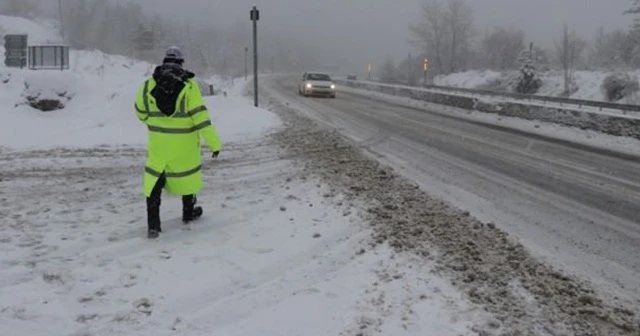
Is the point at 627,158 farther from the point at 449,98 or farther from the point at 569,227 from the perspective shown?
the point at 449,98

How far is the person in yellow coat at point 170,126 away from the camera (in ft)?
18.7

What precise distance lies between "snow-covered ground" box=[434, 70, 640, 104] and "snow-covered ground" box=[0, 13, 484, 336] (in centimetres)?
4601

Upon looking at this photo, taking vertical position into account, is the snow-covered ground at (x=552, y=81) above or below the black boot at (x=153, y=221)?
above

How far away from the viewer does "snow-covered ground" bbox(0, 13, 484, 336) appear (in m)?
3.97

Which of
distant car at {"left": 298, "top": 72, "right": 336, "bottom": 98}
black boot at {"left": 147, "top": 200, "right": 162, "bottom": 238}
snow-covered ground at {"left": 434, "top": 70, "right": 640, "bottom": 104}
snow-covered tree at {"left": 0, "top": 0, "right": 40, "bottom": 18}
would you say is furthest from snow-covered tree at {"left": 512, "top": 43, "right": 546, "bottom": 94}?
snow-covered tree at {"left": 0, "top": 0, "right": 40, "bottom": 18}

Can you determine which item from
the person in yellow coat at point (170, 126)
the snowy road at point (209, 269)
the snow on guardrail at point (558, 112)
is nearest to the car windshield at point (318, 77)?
the snow on guardrail at point (558, 112)

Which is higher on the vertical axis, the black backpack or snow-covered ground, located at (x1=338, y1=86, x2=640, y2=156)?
the black backpack

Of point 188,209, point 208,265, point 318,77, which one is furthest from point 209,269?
point 318,77

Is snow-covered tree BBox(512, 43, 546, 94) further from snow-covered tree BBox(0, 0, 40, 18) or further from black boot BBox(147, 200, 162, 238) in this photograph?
snow-covered tree BBox(0, 0, 40, 18)

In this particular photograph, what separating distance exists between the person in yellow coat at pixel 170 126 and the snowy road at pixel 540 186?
374 cm

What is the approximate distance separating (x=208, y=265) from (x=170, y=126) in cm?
162

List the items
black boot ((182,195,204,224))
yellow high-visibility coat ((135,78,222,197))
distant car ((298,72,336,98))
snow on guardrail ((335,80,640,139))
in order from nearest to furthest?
yellow high-visibility coat ((135,78,222,197)) < black boot ((182,195,204,224)) < snow on guardrail ((335,80,640,139)) < distant car ((298,72,336,98))

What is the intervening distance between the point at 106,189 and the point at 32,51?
1599cm

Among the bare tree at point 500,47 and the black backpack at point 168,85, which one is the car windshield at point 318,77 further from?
the bare tree at point 500,47
